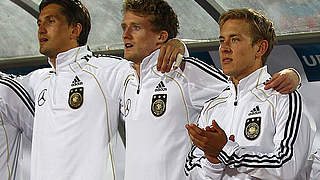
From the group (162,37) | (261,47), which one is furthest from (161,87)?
(261,47)

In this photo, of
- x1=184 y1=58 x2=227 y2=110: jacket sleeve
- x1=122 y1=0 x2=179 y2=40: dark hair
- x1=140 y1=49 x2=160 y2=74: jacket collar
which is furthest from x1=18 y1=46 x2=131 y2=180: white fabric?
x1=184 y1=58 x2=227 y2=110: jacket sleeve

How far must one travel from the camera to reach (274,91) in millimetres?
4445

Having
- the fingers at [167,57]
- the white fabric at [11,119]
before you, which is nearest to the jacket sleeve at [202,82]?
the fingers at [167,57]

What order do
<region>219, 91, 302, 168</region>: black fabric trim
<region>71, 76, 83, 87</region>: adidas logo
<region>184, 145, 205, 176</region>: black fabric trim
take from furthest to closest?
<region>71, 76, 83, 87</region>: adidas logo → <region>184, 145, 205, 176</region>: black fabric trim → <region>219, 91, 302, 168</region>: black fabric trim

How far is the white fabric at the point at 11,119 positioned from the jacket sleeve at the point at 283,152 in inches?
85.6

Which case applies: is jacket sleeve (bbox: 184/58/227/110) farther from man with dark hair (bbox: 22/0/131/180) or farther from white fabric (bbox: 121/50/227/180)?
man with dark hair (bbox: 22/0/131/180)

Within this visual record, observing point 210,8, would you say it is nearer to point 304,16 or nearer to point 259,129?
point 304,16

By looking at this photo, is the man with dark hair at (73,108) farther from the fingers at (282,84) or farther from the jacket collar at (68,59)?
the fingers at (282,84)

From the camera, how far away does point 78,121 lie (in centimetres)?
546

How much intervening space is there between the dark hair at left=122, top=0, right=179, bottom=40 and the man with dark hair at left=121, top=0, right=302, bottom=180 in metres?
0.04

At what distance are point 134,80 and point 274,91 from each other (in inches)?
48.0

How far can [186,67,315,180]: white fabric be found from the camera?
4.18m

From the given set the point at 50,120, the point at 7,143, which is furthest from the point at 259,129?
the point at 7,143

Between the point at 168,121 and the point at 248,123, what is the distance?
30.6 inches
